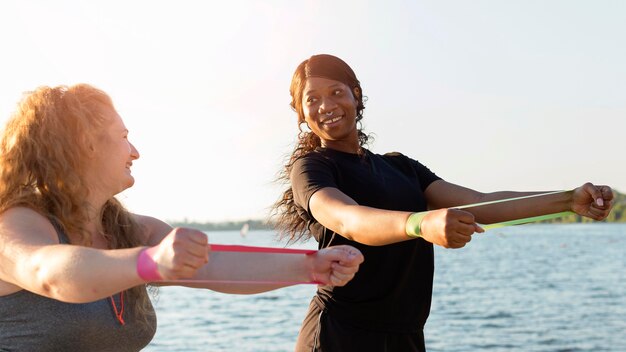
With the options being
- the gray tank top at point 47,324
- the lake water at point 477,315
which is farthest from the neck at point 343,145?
the lake water at point 477,315

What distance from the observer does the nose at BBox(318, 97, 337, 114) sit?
10.3 feet

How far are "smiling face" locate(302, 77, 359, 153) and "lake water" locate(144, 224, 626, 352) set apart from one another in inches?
348

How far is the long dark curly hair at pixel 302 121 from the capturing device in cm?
320

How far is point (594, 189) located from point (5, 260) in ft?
5.85

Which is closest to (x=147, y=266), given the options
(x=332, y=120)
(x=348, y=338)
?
(x=348, y=338)

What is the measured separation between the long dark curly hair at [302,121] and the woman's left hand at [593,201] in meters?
0.85

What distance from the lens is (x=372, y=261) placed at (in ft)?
9.87

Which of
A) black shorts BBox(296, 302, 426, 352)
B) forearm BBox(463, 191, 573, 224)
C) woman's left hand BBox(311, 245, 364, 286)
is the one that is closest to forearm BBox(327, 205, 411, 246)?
woman's left hand BBox(311, 245, 364, 286)

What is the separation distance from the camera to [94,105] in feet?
7.57

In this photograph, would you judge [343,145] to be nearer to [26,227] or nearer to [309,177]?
[309,177]

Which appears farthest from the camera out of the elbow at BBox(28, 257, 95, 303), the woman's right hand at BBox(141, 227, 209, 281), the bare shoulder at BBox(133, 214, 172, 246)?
the bare shoulder at BBox(133, 214, 172, 246)

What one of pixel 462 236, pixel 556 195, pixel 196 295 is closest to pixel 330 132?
pixel 556 195

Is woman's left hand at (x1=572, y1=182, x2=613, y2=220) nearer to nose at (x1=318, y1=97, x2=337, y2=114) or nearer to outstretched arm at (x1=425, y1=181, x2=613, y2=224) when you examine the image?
outstretched arm at (x1=425, y1=181, x2=613, y2=224)

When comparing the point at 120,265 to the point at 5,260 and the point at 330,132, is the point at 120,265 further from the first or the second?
the point at 330,132
